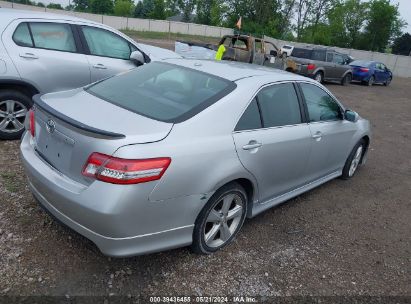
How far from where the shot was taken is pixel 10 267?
2904 millimetres

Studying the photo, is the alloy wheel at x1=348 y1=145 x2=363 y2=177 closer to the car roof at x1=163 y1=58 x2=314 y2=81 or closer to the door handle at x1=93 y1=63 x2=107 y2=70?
the car roof at x1=163 y1=58 x2=314 y2=81

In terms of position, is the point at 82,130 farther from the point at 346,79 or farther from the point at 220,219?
the point at 346,79

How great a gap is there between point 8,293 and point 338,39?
69.0 m

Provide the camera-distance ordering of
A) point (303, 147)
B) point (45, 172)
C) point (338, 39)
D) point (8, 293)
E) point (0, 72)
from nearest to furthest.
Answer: point (8, 293), point (45, 172), point (303, 147), point (0, 72), point (338, 39)

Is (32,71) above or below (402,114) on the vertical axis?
above

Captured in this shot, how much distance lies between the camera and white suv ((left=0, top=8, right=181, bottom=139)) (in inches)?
205

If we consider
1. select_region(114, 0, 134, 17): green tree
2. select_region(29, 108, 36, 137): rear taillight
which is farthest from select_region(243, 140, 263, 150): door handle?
select_region(114, 0, 134, 17): green tree

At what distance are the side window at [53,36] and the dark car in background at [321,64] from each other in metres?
12.0

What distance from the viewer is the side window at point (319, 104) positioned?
4.25m

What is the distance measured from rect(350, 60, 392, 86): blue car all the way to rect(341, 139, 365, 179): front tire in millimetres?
15611

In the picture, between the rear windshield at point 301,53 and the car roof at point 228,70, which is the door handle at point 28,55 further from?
the rear windshield at point 301,53

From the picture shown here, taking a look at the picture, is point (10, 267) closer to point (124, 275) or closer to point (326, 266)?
point (124, 275)

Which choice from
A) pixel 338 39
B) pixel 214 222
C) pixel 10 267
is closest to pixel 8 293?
pixel 10 267

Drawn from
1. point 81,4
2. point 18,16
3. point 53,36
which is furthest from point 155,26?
point 81,4
